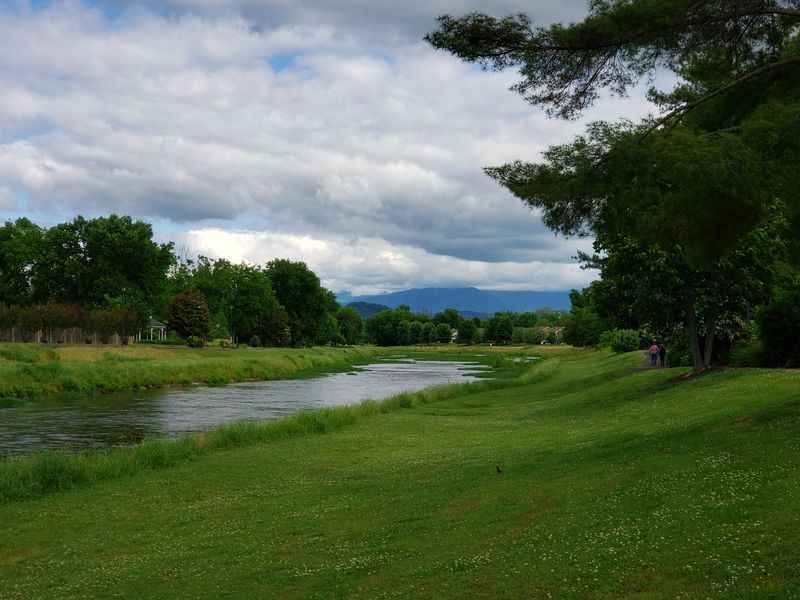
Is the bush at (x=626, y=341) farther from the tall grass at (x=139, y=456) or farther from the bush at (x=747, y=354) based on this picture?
the tall grass at (x=139, y=456)

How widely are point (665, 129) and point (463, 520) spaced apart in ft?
30.3

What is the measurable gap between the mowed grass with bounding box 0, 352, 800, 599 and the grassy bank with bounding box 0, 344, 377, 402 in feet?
106

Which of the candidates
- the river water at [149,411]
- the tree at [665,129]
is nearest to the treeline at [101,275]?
the river water at [149,411]

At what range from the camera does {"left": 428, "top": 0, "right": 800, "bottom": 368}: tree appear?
45.0 ft

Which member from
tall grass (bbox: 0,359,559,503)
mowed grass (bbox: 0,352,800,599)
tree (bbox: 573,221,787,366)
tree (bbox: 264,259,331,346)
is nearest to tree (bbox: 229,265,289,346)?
tree (bbox: 264,259,331,346)

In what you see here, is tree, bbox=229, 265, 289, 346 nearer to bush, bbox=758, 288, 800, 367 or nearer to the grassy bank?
the grassy bank

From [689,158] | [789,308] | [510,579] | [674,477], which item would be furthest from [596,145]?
[789,308]

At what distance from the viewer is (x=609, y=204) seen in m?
16.1

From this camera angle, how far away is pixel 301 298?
157000mm

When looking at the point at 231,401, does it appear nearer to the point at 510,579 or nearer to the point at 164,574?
the point at 164,574

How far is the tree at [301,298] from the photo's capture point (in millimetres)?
155500

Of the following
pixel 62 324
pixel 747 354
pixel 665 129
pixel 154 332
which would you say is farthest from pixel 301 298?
pixel 665 129

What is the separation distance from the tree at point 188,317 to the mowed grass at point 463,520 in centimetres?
9009

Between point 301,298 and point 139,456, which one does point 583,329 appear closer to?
point 301,298
